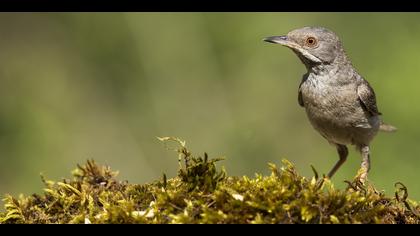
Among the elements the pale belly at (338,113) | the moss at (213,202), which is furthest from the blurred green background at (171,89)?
the moss at (213,202)

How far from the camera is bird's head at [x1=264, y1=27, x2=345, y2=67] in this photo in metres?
6.31

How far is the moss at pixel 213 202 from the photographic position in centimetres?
337

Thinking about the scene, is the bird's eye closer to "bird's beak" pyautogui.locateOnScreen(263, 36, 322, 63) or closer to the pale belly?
"bird's beak" pyautogui.locateOnScreen(263, 36, 322, 63)

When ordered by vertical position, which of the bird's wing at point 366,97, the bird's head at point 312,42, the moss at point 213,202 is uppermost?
the bird's head at point 312,42

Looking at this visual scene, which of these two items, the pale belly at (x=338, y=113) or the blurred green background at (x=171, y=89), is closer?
the pale belly at (x=338, y=113)

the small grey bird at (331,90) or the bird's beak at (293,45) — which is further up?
the bird's beak at (293,45)

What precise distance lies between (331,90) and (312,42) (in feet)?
1.85

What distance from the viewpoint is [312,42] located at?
633 cm

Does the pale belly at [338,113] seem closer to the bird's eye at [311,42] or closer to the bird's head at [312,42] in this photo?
the bird's head at [312,42]

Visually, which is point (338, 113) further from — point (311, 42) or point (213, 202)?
point (213, 202)

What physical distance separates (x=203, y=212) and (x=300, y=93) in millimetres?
3672

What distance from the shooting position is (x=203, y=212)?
135 inches

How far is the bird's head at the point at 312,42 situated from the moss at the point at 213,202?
7.96ft
